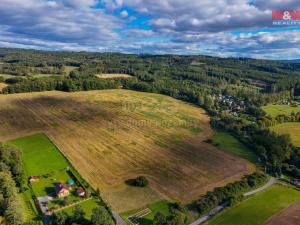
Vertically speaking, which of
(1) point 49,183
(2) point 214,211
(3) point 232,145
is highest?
(3) point 232,145

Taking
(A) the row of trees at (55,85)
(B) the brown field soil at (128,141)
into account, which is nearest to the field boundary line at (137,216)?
(B) the brown field soil at (128,141)

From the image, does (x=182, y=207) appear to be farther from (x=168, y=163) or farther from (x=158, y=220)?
(x=168, y=163)

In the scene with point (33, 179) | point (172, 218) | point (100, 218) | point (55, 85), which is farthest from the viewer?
point (55, 85)

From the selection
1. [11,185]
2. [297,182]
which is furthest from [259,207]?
[11,185]

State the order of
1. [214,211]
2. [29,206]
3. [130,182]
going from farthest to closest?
[130,182] → [214,211] → [29,206]

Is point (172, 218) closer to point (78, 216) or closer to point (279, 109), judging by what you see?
point (78, 216)

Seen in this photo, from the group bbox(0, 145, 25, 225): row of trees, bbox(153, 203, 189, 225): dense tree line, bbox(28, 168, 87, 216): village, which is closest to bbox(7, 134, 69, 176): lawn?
bbox(28, 168, 87, 216): village

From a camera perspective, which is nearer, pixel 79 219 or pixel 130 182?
pixel 79 219
